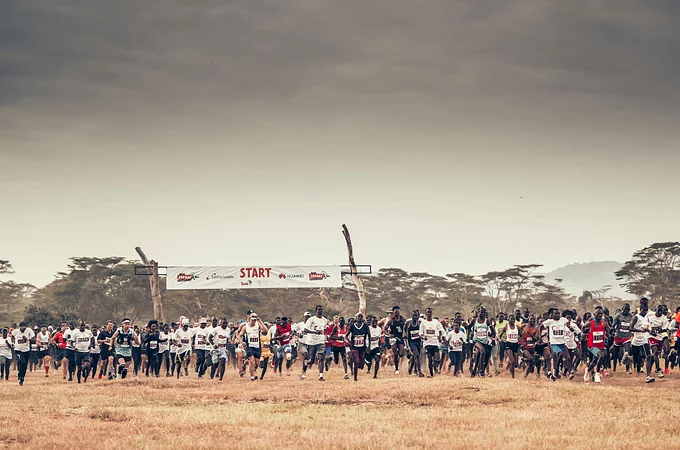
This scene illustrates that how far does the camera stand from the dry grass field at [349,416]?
14609 millimetres

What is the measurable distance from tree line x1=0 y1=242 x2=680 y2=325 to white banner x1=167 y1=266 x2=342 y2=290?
56.6 feet

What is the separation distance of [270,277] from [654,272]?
43.8 metres

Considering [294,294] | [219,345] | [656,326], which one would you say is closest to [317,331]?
[219,345]

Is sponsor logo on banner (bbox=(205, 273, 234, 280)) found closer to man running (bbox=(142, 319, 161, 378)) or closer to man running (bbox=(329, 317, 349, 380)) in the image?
man running (bbox=(142, 319, 161, 378))

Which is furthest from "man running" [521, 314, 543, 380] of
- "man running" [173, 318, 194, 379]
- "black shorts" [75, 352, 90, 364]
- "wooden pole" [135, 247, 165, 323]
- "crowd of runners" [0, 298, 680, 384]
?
"wooden pole" [135, 247, 165, 323]

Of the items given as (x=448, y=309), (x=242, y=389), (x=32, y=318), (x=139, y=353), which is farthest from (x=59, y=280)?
(x=242, y=389)

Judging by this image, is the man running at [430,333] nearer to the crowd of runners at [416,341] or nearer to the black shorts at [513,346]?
the crowd of runners at [416,341]

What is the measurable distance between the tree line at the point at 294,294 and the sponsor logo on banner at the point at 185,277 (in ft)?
66.3

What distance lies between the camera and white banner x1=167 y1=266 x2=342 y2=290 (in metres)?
48.2

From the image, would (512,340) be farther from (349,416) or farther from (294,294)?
(294,294)

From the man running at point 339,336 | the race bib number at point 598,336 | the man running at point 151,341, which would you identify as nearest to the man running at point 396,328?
the man running at point 339,336

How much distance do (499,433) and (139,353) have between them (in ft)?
63.0

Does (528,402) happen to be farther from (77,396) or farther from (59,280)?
(59,280)

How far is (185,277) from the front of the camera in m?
47.6
